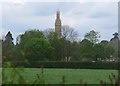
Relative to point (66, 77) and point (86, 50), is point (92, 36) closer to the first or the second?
point (86, 50)

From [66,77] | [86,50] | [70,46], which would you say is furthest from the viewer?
[86,50]

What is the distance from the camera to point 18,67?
295 centimetres

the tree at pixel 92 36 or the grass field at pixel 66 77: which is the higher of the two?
the tree at pixel 92 36

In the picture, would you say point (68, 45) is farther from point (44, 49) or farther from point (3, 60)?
point (3, 60)

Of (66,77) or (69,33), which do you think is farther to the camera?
(69,33)

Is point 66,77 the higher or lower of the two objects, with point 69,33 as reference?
lower

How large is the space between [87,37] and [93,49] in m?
3.15

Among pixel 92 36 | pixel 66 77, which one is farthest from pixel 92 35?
pixel 66 77

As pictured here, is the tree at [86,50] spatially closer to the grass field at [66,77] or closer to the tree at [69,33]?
the tree at [69,33]

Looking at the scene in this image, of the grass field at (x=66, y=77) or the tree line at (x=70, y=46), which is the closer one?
the grass field at (x=66, y=77)

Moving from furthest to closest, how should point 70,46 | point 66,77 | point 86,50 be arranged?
point 86,50 → point 70,46 → point 66,77

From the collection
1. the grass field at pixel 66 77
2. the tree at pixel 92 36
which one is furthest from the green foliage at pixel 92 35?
the grass field at pixel 66 77

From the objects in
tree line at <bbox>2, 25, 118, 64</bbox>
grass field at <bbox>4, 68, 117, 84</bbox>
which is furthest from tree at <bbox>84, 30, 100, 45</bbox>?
grass field at <bbox>4, 68, 117, 84</bbox>

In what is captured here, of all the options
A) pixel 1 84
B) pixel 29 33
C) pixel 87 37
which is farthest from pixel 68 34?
pixel 1 84
